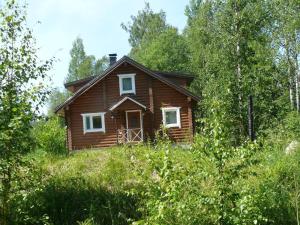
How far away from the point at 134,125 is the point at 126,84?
2.39m

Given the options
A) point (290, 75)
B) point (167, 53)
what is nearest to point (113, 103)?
point (290, 75)

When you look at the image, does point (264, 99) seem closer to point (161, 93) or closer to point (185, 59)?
point (161, 93)

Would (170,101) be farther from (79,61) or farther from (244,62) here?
(79,61)

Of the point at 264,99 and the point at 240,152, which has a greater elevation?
the point at 264,99

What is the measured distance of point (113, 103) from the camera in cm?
2592

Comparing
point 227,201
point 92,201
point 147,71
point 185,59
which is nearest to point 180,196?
point 227,201

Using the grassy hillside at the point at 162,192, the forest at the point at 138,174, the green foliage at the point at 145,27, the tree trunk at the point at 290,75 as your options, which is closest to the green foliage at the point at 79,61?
the green foliage at the point at 145,27

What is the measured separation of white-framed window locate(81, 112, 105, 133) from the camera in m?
25.9

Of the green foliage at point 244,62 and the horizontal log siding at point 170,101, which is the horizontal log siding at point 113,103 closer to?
the horizontal log siding at point 170,101

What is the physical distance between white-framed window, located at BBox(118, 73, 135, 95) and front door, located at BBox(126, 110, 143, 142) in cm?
120

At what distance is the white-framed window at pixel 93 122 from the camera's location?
25.9m

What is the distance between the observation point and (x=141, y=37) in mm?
48312

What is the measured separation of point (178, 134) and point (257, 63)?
637 centimetres

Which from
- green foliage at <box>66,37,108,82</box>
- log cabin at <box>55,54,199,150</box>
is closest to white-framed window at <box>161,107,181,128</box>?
log cabin at <box>55,54,199,150</box>
